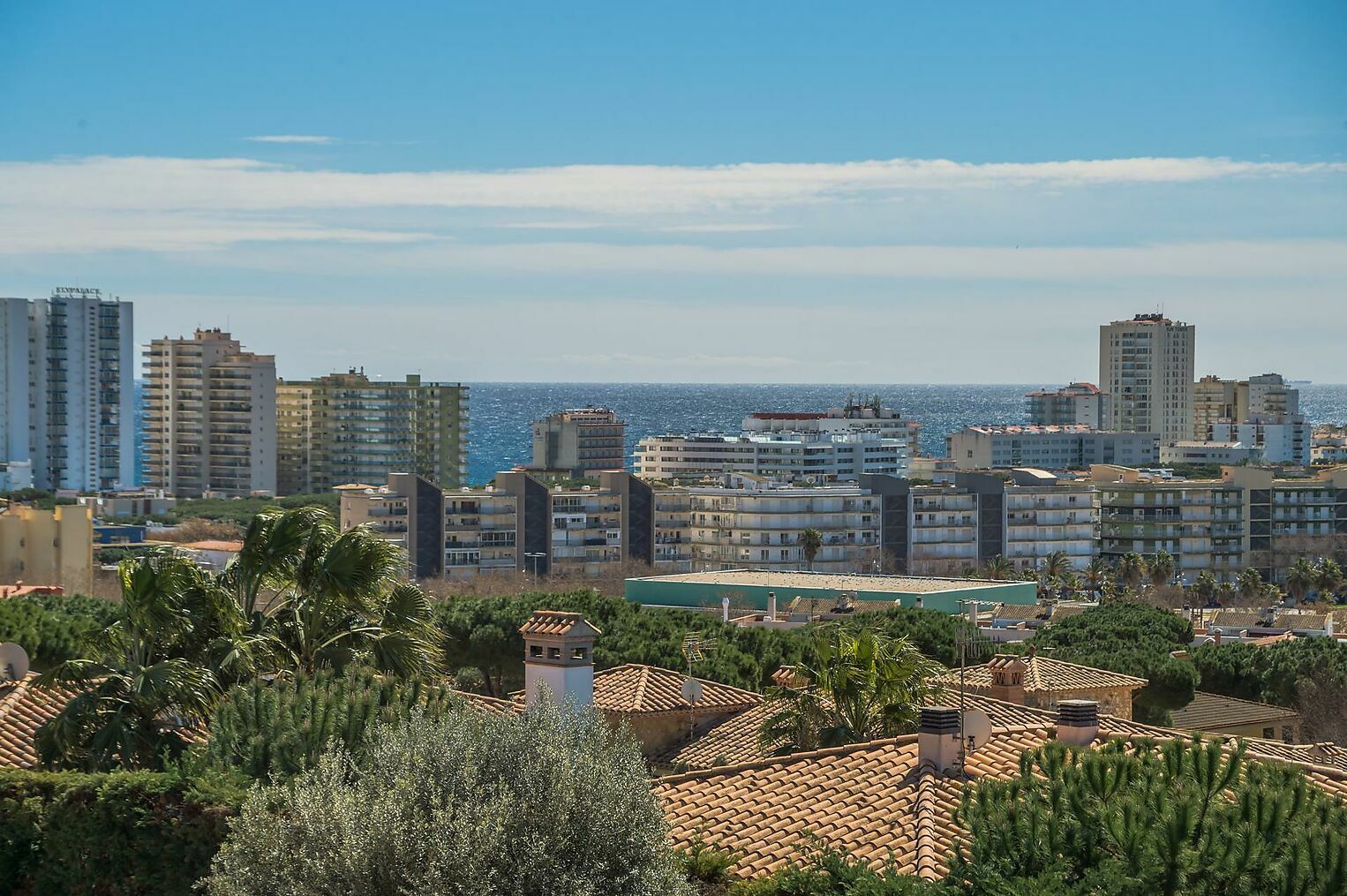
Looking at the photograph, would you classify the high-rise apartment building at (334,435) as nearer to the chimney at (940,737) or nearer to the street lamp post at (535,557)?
the street lamp post at (535,557)

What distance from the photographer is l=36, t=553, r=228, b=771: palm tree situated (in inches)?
722

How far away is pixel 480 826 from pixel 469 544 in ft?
344

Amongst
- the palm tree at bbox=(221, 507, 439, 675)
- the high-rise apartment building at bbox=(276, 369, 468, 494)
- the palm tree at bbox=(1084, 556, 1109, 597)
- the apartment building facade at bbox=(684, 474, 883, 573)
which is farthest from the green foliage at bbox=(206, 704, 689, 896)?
the high-rise apartment building at bbox=(276, 369, 468, 494)

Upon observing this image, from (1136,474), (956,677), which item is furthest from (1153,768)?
(1136,474)

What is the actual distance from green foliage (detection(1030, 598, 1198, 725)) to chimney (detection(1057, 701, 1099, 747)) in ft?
55.4

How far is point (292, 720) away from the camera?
17062 mm

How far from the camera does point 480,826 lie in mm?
13500

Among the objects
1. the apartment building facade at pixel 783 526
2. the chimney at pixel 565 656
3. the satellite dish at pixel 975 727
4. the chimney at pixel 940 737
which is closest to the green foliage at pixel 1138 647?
the satellite dish at pixel 975 727

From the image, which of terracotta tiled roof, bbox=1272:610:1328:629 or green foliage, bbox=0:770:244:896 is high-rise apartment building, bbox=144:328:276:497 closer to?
terracotta tiled roof, bbox=1272:610:1328:629

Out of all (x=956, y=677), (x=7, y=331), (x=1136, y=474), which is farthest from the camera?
(x=7, y=331)

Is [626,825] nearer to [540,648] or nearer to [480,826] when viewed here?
[480,826]

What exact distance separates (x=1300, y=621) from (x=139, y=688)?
188 feet

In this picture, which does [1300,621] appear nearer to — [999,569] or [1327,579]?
[1327,579]

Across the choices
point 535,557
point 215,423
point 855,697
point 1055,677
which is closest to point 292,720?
point 855,697
